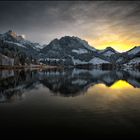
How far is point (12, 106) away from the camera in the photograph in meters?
33.4

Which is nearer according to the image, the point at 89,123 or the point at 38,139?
the point at 38,139

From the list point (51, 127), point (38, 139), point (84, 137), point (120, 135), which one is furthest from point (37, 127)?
point (120, 135)

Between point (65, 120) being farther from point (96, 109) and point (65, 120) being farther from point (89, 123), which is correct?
point (96, 109)

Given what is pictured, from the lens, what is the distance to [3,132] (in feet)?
66.9

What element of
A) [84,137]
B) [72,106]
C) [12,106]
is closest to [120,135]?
[84,137]

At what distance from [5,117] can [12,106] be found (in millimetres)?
7182

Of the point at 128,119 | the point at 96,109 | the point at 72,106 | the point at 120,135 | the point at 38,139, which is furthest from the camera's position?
the point at 72,106

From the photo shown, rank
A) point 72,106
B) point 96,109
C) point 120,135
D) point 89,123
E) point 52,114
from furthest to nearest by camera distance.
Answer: point 72,106, point 96,109, point 52,114, point 89,123, point 120,135

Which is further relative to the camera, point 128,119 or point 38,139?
point 128,119

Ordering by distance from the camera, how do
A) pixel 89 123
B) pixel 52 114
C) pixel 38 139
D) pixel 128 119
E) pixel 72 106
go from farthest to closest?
pixel 72 106 → pixel 52 114 → pixel 128 119 → pixel 89 123 → pixel 38 139

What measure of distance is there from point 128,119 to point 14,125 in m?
14.1

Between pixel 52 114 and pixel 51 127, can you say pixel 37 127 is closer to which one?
pixel 51 127

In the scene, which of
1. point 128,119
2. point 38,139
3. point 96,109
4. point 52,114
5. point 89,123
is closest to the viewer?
point 38,139

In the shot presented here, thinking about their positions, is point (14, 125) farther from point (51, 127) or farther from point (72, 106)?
point (72, 106)
